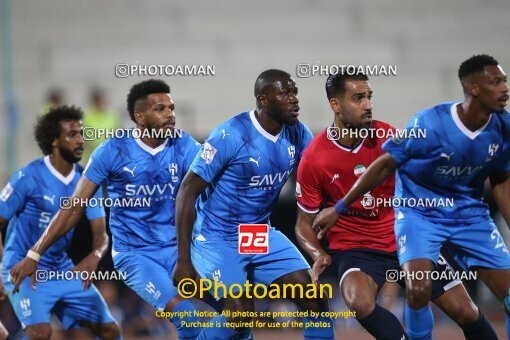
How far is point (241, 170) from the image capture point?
6121 millimetres

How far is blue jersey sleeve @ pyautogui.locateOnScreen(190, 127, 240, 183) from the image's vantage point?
6000mm

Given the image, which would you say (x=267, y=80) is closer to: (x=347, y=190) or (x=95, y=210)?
(x=347, y=190)

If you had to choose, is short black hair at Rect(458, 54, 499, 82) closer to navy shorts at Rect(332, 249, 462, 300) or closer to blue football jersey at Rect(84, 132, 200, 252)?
navy shorts at Rect(332, 249, 462, 300)

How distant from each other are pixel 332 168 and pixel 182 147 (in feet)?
3.91

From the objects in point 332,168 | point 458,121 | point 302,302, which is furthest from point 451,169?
point 302,302

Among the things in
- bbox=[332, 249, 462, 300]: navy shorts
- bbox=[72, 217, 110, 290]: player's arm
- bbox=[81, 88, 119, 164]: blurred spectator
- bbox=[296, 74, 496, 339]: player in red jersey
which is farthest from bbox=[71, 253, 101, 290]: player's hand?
bbox=[81, 88, 119, 164]: blurred spectator

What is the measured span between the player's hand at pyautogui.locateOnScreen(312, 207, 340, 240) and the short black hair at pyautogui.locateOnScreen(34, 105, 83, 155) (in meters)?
2.31

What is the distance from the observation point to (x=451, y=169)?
5652mm

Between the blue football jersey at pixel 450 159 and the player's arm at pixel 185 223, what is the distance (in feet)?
4.36

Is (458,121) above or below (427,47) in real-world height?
below

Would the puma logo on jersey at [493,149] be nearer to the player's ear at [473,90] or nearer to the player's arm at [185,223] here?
the player's ear at [473,90]

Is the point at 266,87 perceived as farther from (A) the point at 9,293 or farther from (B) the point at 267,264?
(A) the point at 9,293

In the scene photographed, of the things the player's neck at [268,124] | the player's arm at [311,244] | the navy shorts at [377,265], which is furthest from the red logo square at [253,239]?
the player's neck at [268,124]

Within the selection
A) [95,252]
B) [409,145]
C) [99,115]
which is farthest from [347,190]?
[99,115]
